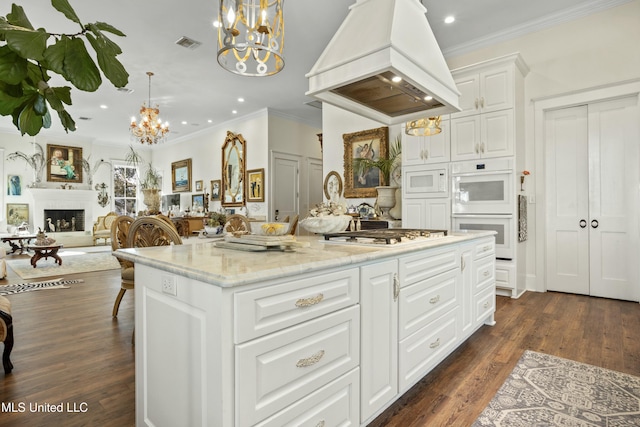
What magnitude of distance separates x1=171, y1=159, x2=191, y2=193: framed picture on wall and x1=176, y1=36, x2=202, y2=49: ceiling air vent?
595 centimetres

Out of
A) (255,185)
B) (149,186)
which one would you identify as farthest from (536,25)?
(149,186)

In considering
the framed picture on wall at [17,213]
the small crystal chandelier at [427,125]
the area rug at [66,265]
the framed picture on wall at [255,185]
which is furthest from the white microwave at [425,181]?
the framed picture on wall at [17,213]

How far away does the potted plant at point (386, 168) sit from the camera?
211 inches

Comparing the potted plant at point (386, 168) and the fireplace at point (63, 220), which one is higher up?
the potted plant at point (386, 168)

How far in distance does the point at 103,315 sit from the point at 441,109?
3.75 m

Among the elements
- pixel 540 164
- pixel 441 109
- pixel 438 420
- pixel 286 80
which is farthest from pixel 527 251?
pixel 286 80

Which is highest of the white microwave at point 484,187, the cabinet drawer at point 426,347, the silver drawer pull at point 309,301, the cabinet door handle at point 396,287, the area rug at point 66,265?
the white microwave at point 484,187

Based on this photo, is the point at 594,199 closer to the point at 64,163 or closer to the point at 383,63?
the point at 383,63

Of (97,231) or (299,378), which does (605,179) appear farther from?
(97,231)

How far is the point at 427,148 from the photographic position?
190 inches

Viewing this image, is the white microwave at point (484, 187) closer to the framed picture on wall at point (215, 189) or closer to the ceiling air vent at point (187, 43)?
the ceiling air vent at point (187, 43)

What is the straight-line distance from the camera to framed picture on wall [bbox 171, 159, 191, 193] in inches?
416

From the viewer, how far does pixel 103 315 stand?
347 centimetres

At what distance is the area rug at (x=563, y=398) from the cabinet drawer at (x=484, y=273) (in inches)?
25.5
